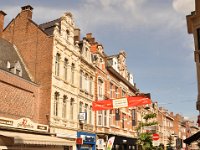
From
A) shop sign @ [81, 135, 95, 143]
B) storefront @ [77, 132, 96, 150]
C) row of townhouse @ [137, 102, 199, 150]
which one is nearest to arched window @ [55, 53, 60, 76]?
storefront @ [77, 132, 96, 150]

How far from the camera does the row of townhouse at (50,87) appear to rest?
63.3 feet

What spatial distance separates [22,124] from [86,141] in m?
8.94

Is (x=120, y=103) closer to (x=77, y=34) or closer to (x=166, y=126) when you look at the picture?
(x=77, y=34)

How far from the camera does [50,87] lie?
22547mm

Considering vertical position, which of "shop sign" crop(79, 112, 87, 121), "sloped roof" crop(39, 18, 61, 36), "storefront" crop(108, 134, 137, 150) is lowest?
"storefront" crop(108, 134, 137, 150)

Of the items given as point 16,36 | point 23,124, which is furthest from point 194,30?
point 16,36

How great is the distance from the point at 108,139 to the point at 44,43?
12.0 m

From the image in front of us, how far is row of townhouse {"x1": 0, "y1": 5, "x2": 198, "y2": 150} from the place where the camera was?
19281mm

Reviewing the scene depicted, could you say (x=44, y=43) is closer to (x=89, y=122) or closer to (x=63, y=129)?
(x=63, y=129)

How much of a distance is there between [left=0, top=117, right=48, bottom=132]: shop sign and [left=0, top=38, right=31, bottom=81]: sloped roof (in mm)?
3641

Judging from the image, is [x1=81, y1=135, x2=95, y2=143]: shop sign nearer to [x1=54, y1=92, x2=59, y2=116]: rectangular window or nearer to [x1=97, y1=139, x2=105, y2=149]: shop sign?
[x1=97, y1=139, x2=105, y2=149]: shop sign

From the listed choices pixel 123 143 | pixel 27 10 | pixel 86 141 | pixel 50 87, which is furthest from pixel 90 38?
pixel 50 87

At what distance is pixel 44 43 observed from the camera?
23.7m

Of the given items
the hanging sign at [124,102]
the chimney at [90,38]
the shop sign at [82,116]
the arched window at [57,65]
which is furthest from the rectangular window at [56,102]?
the chimney at [90,38]
